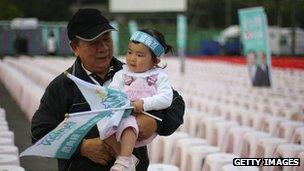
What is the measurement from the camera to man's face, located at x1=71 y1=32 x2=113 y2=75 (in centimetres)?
216

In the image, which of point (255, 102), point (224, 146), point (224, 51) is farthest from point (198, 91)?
point (224, 51)

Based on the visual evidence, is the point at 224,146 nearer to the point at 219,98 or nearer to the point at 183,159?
the point at 183,159

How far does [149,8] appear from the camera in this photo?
106 feet

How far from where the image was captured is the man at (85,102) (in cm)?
211

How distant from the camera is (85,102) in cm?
216

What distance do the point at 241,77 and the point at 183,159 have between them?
11.0 meters

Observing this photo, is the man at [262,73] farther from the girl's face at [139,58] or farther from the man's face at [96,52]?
the man's face at [96,52]

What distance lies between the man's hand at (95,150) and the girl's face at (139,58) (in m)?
0.42

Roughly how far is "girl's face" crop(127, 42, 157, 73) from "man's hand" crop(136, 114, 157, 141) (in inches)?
10.5

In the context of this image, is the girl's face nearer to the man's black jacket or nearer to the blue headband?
the blue headband

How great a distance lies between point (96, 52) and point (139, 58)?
0.23m
